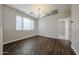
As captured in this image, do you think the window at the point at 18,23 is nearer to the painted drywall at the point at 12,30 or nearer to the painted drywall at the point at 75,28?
the painted drywall at the point at 12,30

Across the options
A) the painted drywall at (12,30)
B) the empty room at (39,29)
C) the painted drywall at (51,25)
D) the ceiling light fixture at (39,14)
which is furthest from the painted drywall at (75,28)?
the painted drywall at (12,30)

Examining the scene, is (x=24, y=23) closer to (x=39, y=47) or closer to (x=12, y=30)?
(x=12, y=30)

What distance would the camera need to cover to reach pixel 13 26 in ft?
6.70

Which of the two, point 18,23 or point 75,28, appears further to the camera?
point 18,23

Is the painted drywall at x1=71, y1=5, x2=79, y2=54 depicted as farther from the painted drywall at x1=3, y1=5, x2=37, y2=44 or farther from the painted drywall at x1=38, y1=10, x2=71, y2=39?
the painted drywall at x1=3, y1=5, x2=37, y2=44

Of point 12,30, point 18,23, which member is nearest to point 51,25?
point 18,23

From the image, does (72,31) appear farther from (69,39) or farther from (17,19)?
(17,19)

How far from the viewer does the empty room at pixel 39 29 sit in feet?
6.15

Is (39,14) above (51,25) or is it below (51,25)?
above

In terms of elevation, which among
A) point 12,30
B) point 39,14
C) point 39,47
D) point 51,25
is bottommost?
point 39,47

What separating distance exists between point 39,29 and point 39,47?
41 cm

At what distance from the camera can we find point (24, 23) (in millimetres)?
2123

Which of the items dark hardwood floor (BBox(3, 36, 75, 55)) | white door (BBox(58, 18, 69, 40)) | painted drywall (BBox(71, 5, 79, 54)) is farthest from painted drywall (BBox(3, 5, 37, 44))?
painted drywall (BBox(71, 5, 79, 54))
